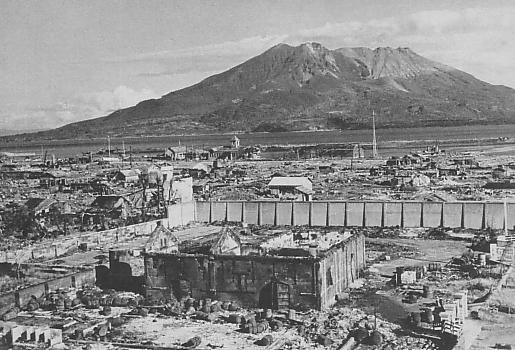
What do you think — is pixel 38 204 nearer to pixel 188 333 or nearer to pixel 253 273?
pixel 253 273

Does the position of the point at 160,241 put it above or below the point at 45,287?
above

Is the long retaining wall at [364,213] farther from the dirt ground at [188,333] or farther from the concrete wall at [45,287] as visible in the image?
the dirt ground at [188,333]

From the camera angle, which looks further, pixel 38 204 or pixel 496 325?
pixel 38 204

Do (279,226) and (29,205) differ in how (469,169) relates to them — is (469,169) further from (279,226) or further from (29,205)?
(29,205)

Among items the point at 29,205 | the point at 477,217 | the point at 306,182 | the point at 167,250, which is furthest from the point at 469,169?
the point at 167,250

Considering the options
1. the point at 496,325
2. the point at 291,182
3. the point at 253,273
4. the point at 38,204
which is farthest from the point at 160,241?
the point at 291,182

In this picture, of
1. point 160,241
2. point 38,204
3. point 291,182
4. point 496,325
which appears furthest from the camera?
point 291,182
